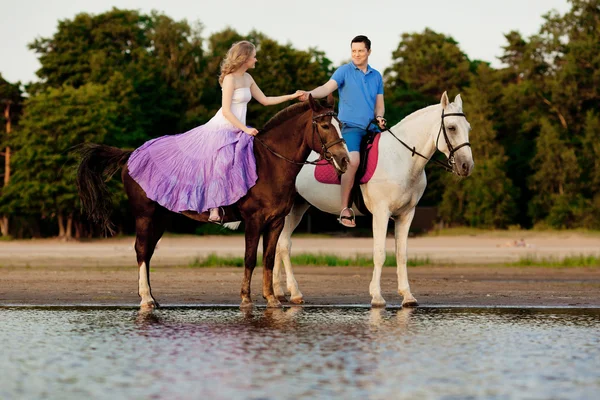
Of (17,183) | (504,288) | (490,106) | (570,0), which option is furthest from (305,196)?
(570,0)

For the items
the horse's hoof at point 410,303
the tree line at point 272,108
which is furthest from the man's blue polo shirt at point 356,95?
the tree line at point 272,108

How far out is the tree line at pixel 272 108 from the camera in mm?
52469

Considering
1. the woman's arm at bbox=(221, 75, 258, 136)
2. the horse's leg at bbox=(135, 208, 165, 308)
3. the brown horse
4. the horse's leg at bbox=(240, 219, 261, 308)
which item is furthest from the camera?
the horse's leg at bbox=(135, 208, 165, 308)

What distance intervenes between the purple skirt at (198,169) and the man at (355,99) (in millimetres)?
1492

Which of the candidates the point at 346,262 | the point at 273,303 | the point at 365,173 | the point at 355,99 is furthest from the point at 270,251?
the point at 346,262

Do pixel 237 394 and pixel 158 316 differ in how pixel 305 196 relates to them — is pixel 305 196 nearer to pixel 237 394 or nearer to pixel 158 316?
pixel 158 316

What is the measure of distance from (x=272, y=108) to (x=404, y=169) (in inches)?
1868

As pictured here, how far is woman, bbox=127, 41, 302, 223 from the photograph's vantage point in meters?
12.8

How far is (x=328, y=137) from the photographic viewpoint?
490 inches

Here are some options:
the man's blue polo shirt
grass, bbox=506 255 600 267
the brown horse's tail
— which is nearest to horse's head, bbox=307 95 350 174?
the man's blue polo shirt

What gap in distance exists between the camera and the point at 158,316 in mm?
12016

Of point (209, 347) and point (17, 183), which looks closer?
point (209, 347)

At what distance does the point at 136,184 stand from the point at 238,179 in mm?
1462

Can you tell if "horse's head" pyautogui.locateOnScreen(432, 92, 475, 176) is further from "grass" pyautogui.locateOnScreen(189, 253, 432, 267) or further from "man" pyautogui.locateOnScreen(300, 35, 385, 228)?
"grass" pyautogui.locateOnScreen(189, 253, 432, 267)
